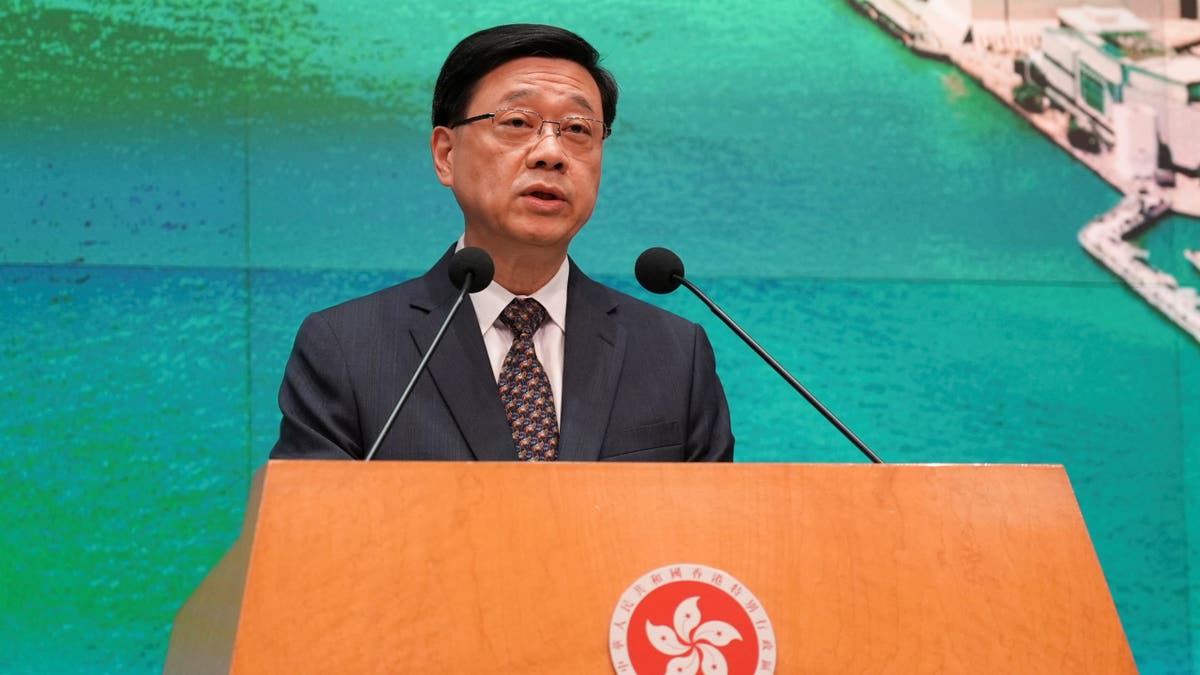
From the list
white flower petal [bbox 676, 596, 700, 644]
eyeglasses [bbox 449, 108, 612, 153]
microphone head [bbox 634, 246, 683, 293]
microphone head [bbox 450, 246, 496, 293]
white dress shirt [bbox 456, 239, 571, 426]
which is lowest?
white flower petal [bbox 676, 596, 700, 644]

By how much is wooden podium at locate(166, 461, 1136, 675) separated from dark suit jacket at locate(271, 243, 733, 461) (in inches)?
22.2

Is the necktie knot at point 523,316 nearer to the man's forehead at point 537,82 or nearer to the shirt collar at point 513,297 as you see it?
the shirt collar at point 513,297

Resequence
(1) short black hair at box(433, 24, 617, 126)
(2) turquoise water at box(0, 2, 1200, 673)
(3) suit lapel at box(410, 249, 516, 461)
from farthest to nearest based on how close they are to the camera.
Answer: (2) turquoise water at box(0, 2, 1200, 673)
(1) short black hair at box(433, 24, 617, 126)
(3) suit lapel at box(410, 249, 516, 461)

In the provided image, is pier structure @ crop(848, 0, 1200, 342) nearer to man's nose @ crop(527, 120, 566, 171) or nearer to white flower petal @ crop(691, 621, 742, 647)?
man's nose @ crop(527, 120, 566, 171)

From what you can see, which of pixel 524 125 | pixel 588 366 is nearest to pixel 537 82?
pixel 524 125

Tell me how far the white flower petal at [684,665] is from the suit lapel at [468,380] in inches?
28.3

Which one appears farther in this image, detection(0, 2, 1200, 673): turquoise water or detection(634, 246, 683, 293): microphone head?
detection(0, 2, 1200, 673): turquoise water

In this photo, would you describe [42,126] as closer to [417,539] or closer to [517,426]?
[517,426]

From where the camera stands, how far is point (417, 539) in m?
1.24

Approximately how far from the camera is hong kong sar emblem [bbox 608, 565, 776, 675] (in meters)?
1.20

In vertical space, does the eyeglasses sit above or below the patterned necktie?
above

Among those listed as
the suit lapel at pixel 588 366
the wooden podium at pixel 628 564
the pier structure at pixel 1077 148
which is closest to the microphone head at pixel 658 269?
the suit lapel at pixel 588 366

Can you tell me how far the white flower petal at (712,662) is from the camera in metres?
1.20

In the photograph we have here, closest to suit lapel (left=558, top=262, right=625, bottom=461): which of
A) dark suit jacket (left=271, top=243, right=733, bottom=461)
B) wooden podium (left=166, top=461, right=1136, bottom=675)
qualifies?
dark suit jacket (left=271, top=243, right=733, bottom=461)
